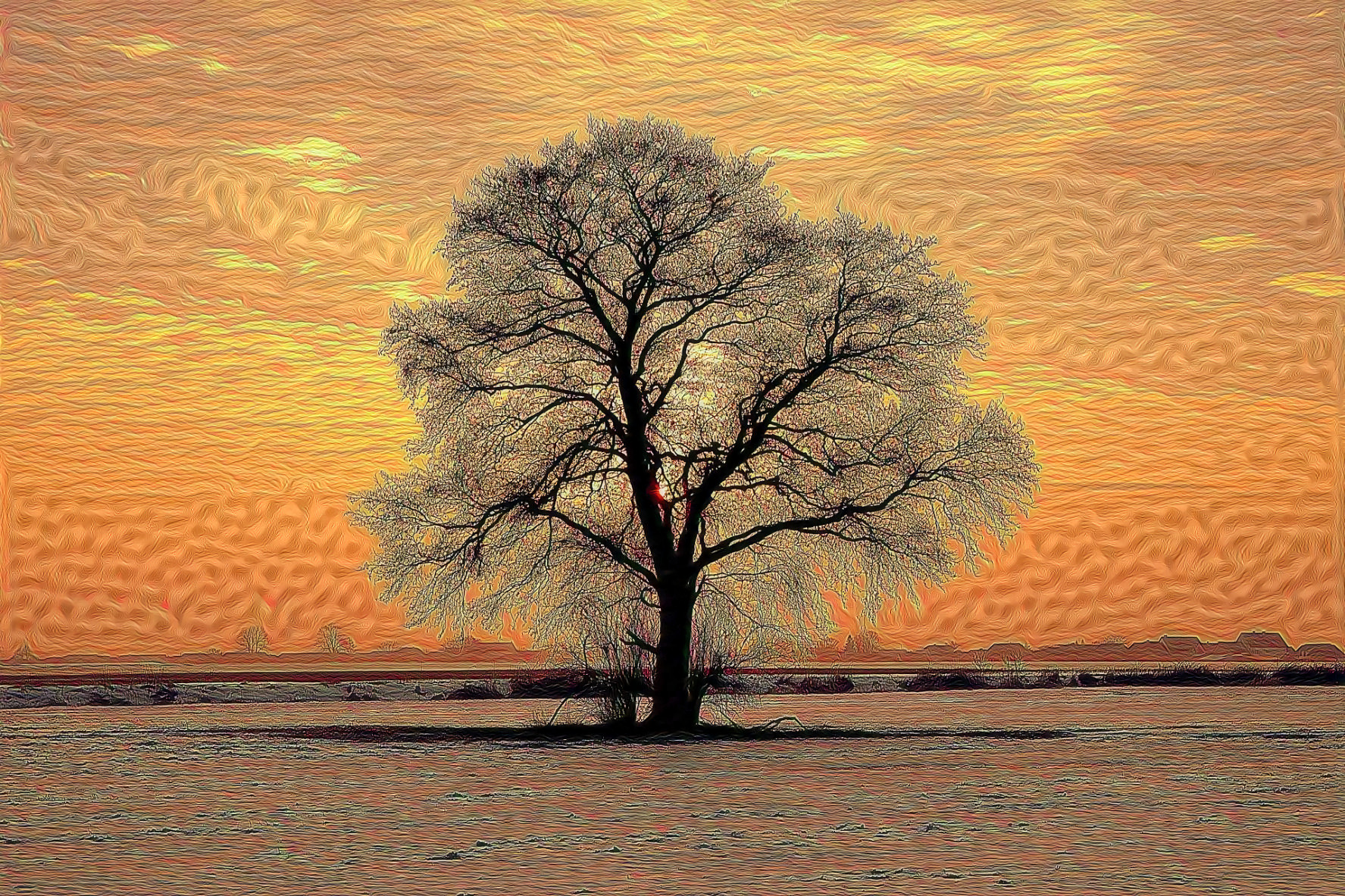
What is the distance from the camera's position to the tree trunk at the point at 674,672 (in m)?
33.6

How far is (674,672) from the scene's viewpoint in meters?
33.7

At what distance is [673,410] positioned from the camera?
34.1 metres

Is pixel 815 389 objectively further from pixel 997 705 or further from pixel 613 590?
pixel 997 705

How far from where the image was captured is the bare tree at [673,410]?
3325 cm

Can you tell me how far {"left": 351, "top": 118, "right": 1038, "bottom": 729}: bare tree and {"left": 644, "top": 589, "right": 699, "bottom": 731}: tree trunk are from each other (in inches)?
1.8

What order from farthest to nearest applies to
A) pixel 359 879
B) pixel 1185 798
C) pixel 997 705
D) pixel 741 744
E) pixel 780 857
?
pixel 997 705
pixel 741 744
pixel 1185 798
pixel 780 857
pixel 359 879

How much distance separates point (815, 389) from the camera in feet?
112

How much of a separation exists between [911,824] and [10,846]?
30.9 feet

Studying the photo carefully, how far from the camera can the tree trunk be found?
3359cm

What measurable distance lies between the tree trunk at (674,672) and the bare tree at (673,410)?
5 cm

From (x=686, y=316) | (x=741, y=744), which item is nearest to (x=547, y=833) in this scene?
(x=741, y=744)

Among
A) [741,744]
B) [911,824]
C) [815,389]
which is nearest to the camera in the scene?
[911,824]

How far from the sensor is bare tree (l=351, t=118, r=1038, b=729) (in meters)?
33.2

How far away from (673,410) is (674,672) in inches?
207
